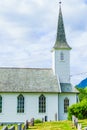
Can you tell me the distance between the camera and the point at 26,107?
2322 inches

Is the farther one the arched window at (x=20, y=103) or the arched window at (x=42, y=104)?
the arched window at (x=42, y=104)

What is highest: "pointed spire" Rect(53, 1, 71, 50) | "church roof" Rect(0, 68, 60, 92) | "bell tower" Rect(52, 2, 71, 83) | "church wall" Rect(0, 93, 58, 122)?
"pointed spire" Rect(53, 1, 71, 50)

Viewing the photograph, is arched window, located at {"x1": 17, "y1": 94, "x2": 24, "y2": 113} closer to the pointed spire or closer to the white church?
the white church

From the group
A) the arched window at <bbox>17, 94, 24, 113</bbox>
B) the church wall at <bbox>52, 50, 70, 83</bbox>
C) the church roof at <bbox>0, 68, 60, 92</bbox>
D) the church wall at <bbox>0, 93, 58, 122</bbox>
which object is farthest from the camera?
the church wall at <bbox>52, 50, 70, 83</bbox>

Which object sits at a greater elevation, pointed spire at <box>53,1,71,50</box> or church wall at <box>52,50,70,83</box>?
pointed spire at <box>53,1,71,50</box>

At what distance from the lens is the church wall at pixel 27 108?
192 ft

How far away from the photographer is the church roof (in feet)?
194

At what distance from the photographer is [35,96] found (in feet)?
194

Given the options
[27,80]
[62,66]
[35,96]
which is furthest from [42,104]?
[62,66]

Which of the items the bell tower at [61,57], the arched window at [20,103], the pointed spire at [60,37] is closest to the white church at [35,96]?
the arched window at [20,103]

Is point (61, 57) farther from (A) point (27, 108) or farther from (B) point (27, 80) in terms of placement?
(A) point (27, 108)

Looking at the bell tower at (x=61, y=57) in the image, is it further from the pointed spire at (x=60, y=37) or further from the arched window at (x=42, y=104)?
the arched window at (x=42, y=104)

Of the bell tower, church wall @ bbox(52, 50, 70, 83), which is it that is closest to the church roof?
church wall @ bbox(52, 50, 70, 83)

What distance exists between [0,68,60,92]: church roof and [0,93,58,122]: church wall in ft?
2.90
